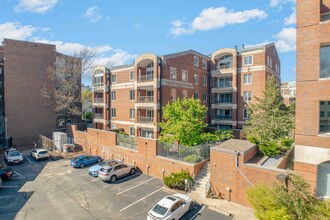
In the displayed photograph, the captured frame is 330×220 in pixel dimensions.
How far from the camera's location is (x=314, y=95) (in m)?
11.9

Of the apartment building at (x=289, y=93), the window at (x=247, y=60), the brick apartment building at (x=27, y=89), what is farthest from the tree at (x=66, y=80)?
the apartment building at (x=289, y=93)

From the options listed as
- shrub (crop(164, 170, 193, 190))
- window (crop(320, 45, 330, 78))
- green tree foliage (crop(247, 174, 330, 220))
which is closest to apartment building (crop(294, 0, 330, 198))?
window (crop(320, 45, 330, 78))

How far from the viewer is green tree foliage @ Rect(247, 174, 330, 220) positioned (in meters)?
9.41

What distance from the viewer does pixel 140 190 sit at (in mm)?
17609

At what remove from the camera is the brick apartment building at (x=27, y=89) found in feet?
114

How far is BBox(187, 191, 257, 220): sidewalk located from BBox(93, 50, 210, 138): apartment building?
40.4 ft

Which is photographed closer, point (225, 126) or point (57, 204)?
point (57, 204)

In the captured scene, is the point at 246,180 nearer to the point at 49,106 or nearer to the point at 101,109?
the point at 101,109

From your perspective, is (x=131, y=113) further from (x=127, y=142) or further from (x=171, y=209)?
(x=171, y=209)

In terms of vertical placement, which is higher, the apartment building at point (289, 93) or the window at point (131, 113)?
the apartment building at point (289, 93)

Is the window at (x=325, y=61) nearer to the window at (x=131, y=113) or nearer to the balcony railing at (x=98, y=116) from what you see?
the window at (x=131, y=113)

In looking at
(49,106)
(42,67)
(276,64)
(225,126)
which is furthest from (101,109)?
(276,64)

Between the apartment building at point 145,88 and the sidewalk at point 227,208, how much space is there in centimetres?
1230

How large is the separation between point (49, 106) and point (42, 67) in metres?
7.64
